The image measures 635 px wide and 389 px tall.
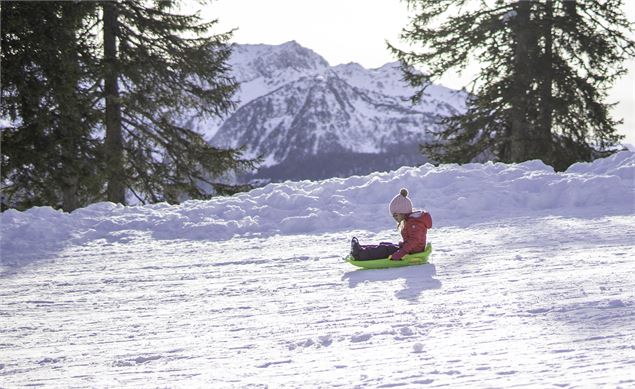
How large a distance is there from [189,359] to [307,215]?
5.66 m

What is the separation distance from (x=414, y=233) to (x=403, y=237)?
13 cm

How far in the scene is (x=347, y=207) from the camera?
9.83 metres

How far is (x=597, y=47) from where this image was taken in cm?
1628

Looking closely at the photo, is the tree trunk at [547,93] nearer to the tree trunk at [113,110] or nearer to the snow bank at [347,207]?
the snow bank at [347,207]

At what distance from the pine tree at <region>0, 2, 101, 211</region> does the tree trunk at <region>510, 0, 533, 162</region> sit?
36.0 ft

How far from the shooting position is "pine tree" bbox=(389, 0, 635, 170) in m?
16.4

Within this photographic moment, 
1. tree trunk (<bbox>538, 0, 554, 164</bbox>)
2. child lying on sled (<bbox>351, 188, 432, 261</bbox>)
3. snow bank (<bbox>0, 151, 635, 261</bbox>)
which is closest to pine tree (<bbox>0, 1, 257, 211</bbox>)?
snow bank (<bbox>0, 151, 635, 261</bbox>)

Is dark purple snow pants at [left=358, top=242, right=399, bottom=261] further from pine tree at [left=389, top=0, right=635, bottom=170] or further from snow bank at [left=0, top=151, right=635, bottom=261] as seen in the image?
pine tree at [left=389, top=0, right=635, bottom=170]

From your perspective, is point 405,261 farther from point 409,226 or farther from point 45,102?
point 45,102

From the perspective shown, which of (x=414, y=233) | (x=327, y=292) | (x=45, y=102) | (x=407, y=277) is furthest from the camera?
(x=45, y=102)

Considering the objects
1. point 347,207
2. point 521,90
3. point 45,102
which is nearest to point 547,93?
point 521,90

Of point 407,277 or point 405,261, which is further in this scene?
point 405,261

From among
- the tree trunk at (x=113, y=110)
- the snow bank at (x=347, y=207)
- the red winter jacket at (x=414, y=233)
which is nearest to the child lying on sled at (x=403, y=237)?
the red winter jacket at (x=414, y=233)

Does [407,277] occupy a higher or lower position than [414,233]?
lower
